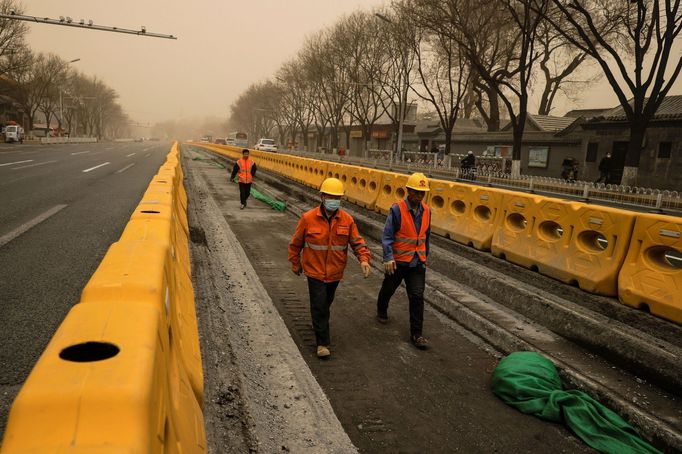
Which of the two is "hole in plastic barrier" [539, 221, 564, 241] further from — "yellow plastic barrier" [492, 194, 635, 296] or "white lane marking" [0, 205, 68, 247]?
"white lane marking" [0, 205, 68, 247]

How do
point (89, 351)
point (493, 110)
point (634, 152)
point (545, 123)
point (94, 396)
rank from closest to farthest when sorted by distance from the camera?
1. point (94, 396)
2. point (89, 351)
3. point (634, 152)
4. point (545, 123)
5. point (493, 110)

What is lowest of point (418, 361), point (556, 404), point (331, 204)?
point (418, 361)

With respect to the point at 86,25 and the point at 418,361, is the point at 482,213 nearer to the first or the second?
the point at 418,361

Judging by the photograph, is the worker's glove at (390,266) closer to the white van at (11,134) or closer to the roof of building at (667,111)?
the roof of building at (667,111)

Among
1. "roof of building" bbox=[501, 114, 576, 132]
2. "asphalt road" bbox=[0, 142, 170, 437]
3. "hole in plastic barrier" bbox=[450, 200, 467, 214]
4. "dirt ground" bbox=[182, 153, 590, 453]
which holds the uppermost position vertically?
"roof of building" bbox=[501, 114, 576, 132]

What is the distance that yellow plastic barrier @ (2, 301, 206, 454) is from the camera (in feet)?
4.46

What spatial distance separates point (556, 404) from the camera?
3631 mm

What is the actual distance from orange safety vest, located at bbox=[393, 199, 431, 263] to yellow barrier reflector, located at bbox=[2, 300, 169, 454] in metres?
3.33

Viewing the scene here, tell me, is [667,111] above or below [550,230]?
above

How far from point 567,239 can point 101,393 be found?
5992 millimetres

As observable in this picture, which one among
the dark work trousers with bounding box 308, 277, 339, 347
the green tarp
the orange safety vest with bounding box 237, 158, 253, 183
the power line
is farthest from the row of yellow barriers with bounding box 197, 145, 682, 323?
the power line

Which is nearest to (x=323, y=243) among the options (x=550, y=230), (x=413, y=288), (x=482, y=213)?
(x=413, y=288)

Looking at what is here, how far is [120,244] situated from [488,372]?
131 inches

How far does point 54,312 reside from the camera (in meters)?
4.49
